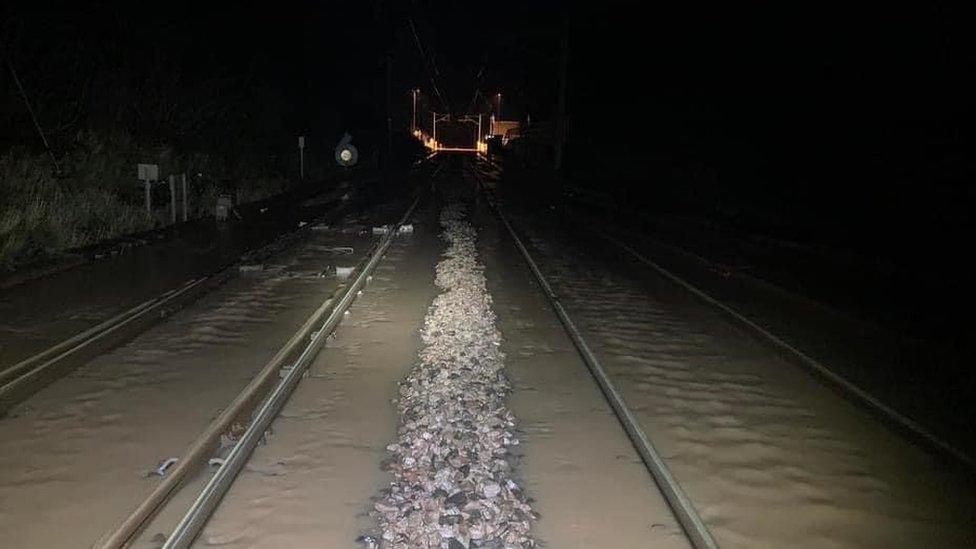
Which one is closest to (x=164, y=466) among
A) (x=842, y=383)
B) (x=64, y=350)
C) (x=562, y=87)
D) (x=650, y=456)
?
(x=650, y=456)

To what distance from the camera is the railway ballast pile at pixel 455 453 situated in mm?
5113

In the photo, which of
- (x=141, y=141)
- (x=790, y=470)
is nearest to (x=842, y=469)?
(x=790, y=470)

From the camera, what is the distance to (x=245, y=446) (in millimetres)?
6215

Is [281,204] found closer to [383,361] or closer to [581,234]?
[581,234]

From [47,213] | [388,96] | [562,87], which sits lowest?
[47,213]

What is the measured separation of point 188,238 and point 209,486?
15.2 metres

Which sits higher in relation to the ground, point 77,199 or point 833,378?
point 77,199

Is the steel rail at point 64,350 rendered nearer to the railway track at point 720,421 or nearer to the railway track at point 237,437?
the railway track at point 237,437

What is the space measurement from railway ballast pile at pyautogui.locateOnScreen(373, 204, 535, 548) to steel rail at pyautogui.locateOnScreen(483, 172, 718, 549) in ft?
3.00

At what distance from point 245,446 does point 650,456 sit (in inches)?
115

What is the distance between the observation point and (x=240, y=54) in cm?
3975

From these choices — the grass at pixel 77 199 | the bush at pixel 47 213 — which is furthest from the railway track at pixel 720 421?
the grass at pixel 77 199

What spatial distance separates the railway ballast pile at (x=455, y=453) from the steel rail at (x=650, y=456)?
A: 0.92 m

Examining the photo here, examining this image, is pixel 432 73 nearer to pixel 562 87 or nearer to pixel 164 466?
pixel 562 87
